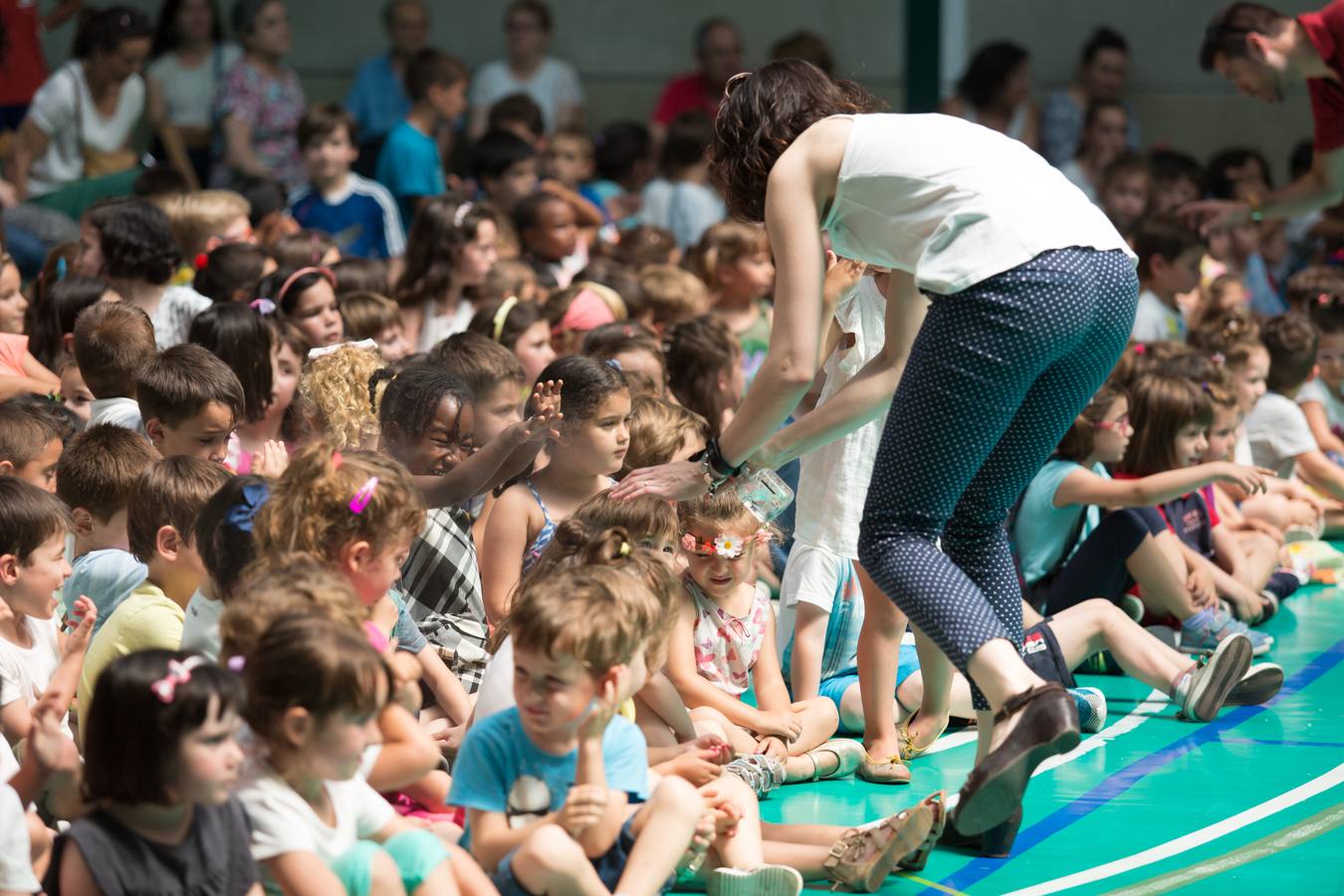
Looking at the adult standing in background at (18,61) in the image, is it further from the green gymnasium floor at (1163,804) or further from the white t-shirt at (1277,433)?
the green gymnasium floor at (1163,804)

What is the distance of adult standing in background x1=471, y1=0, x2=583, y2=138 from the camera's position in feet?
38.9

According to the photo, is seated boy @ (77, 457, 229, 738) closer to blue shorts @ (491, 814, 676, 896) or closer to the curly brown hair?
the curly brown hair

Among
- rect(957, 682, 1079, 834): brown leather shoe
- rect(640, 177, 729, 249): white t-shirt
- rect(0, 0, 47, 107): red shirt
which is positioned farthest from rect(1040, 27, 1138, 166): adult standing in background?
rect(957, 682, 1079, 834): brown leather shoe

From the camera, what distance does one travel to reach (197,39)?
1084 centimetres

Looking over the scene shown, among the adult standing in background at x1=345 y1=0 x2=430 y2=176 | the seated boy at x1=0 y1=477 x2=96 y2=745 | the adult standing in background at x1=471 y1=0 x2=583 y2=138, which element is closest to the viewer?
the seated boy at x1=0 y1=477 x2=96 y2=745

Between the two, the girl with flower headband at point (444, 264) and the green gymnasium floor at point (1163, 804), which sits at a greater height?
the girl with flower headband at point (444, 264)

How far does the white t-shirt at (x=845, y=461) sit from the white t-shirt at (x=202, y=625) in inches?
71.6

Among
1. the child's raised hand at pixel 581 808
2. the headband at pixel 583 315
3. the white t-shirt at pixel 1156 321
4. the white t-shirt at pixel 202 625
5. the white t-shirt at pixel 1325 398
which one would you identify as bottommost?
the white t-shirt at pixel 1325 398

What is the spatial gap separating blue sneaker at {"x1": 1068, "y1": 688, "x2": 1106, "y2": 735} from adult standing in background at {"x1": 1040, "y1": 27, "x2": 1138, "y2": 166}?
7.81 metres

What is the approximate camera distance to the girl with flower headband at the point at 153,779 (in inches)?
113

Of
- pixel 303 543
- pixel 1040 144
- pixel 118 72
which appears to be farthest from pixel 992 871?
pixel 1040 144

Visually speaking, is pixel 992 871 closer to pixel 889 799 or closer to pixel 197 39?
pixel 889 799

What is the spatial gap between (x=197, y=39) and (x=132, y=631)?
304 inches

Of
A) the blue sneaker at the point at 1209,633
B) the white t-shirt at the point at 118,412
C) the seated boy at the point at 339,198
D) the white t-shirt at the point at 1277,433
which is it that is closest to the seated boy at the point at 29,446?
the white t-shirt at the point at 118,412
